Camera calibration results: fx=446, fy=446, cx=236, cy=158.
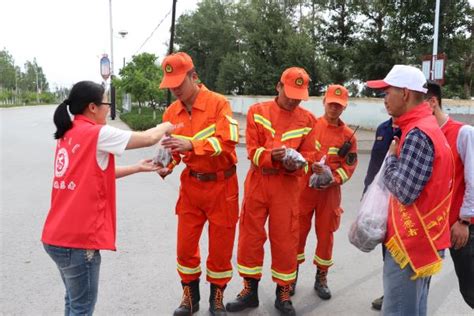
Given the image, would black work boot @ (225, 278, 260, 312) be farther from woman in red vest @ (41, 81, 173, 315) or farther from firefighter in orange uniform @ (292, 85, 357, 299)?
woman in red vest @ (41, 81, 173, 315)

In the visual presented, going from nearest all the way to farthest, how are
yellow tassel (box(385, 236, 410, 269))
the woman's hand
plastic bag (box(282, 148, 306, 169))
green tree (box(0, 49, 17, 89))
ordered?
yellow tassel (box(385, 236, 410, 269)) < the woman's hand < plastic bag (box(282, 148, 306, 169)) < green tree (box(0, 49, 17, 89))

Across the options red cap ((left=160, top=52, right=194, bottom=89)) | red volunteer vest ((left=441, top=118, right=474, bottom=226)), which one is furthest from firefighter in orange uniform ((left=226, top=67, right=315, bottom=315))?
red volunteer vest ((left=441, top=118, right=474, bottom=226))

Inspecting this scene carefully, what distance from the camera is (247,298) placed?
3652 millimetres

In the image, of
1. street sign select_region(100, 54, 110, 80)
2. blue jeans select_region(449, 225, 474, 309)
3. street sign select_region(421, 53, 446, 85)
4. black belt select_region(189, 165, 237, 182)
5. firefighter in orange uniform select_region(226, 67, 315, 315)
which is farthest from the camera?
street sign select_region(100, 54, 110, 80)

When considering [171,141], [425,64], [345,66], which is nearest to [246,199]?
[171,141]

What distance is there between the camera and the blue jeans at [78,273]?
8.31 ft

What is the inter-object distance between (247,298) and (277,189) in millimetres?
952

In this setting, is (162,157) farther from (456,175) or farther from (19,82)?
(19,82)

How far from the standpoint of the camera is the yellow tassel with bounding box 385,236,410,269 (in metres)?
2.25

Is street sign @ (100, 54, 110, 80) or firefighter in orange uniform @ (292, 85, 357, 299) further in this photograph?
street sign @ (100, 54, 110, 80)

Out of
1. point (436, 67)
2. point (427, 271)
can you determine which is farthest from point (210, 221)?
point (436, 67)

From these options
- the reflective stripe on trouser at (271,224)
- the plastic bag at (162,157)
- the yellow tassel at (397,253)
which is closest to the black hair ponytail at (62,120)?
the plastic bag at (162,157)

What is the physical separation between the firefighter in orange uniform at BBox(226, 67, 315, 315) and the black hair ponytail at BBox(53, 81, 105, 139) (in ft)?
4.32

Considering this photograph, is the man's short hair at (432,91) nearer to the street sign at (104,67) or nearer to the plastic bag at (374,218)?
the plastic bag at (374,218)
